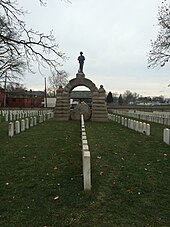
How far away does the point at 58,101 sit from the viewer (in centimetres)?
2620

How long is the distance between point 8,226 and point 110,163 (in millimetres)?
3929

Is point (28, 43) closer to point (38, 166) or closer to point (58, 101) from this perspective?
point (38, 166)

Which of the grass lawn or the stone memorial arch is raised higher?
the stone memorial arch

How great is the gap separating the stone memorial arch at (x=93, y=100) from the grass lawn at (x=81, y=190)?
16.9m

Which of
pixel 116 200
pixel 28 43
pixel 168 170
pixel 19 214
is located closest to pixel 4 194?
pixel 19 214

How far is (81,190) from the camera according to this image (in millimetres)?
5039

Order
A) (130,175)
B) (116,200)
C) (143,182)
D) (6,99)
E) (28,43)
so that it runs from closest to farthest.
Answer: (116,200)
(143,182)
(130,175)
(28,43)
(6,99)

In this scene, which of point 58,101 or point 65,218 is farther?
point 58,101

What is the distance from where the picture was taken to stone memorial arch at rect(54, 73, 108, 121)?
25573mm

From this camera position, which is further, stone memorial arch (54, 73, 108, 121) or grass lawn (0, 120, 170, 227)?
stone memorial arch (54, 73, 108, 121)

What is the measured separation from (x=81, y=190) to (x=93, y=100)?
68.5 feet

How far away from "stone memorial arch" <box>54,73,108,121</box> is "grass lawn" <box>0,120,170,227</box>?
55.3ft

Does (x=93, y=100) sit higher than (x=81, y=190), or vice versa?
(x=93, y=100)

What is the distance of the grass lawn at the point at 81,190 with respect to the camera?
3904mm
